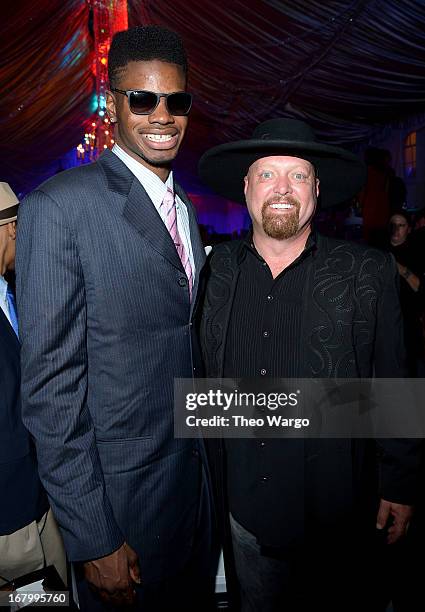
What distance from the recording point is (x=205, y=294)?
215 centimetres

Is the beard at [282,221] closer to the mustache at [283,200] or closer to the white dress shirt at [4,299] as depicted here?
the mustache at [283,200]

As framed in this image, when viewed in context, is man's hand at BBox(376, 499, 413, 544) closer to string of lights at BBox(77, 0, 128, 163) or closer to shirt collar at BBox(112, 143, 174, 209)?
shirt collar at BBox(112, 143, 174, 209)

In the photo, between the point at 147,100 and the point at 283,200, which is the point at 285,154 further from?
the point at 147,100

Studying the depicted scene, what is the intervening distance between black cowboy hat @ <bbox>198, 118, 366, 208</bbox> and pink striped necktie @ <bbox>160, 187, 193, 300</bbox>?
21.4 inches

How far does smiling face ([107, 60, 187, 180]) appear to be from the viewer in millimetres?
1614

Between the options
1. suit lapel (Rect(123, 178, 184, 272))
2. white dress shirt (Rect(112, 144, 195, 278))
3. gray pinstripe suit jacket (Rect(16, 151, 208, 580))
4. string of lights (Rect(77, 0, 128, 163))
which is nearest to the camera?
gray pinstripe suit jacket (Rect(16, 151, 208, 580))

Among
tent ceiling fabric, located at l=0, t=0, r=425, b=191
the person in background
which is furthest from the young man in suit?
tent ceiling fabric, located at l=0, t=0, r=425, b=191

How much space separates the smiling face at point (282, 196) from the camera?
2.09 m

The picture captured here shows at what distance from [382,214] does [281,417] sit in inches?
230

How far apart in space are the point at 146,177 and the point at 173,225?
19 cm

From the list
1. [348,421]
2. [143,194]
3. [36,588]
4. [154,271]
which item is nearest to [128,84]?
[143,194]

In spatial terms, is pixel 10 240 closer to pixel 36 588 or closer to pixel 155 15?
pixel 36 588

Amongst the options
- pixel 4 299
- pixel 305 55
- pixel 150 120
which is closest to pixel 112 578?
pixel 4 299

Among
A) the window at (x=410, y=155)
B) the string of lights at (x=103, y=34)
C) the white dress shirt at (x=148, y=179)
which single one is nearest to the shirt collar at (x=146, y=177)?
the white dress shirt at (x=148, y=179)
